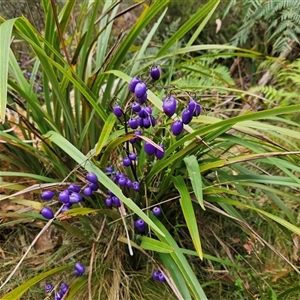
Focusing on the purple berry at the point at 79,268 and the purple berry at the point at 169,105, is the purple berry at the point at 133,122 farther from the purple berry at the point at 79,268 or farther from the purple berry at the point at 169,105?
the purple berry at the point at 79,268

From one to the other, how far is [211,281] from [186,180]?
335 millimetres

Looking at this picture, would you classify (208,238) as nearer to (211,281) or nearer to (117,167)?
(211,281)

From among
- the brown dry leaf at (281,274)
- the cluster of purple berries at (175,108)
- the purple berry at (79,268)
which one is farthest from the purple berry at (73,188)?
the brown dry leaf at (281,274)

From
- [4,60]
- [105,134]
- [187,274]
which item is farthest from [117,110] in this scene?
[187,274]

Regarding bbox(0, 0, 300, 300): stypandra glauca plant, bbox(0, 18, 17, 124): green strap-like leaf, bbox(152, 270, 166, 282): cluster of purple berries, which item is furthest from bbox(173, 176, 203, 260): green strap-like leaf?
bbox(0, 18, 17, 124): green strap-like leaf

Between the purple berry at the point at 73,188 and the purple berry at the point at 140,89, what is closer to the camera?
the purple berry at the point at 140,89

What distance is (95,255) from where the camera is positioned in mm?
1413

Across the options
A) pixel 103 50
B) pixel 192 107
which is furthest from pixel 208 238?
pixel 103 50

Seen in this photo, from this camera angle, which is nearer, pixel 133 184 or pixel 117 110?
pixel 117 110

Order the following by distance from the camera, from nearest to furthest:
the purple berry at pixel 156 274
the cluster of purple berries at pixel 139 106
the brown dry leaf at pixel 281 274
A: the cluster of purple berries at pixel 139 106
the purple berry at pixel 156 274
the brown dry leaf at pixel 281 274

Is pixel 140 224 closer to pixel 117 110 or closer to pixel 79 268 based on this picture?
pixel 79 268

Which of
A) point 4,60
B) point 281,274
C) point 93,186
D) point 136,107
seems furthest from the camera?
point 281,274

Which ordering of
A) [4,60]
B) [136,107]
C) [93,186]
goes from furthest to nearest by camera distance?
[93,186]
[136,107]
[4,60]

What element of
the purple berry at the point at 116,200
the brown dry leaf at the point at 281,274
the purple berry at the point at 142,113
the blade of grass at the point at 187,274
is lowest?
the brown dry leaf at the point at 281,274
